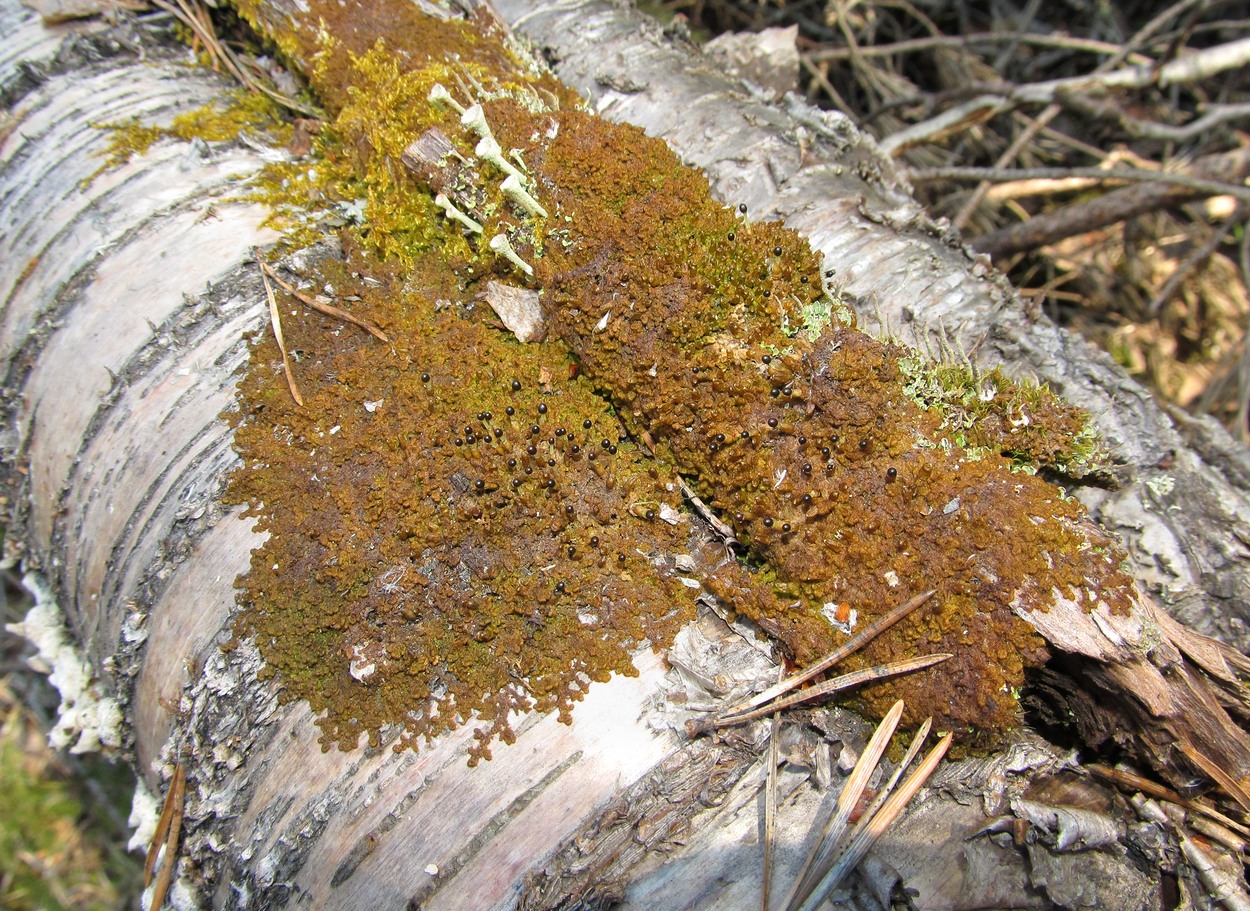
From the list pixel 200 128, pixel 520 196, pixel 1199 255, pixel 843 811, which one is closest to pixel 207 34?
pixel 200 128

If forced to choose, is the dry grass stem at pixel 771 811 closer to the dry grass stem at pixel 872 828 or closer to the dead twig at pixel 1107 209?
the dry grass stem at pixel 872 828

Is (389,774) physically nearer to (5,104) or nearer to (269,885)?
(269,885)

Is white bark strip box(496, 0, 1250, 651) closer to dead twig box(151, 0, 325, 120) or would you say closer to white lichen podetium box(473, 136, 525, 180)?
white lichen podetium box(473, 136, 525, 180)

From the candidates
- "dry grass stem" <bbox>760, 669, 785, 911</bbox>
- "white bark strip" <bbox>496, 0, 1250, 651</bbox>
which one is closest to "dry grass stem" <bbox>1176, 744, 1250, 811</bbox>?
"white bark strip" <bbox>496, 0, 1250, 651</bbox>

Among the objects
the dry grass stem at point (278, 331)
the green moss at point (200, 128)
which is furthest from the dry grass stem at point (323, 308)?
the green moss at point (200, 128)

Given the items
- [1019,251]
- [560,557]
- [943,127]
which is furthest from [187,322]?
[1019,251]

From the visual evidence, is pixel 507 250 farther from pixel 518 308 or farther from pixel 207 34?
pixel 207 34
